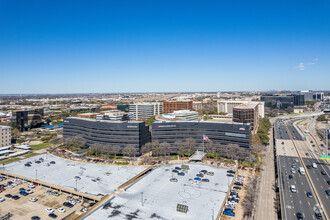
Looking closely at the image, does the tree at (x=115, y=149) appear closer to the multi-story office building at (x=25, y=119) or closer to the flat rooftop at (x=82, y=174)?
the flat rooftop at (x=82, y=174)

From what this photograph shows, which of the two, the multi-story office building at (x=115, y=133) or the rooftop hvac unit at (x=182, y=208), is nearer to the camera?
the rooftop hvac unit at (x=182, y=208)

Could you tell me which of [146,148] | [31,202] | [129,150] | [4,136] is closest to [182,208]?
[31,202]

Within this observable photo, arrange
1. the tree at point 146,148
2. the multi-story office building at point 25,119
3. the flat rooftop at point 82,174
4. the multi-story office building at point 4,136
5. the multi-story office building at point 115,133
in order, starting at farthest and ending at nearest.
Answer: the multi-story office building at point 25,119
the multi-story office building at point 4,136
the multi-story office building at point 115,133
the tree at point 146,148
the flat rooftop at point 82,174

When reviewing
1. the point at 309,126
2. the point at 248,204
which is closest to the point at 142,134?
the point at 248,204

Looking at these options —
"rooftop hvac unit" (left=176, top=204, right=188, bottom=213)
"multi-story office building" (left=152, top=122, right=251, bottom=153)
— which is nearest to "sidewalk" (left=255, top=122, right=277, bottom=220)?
"multi-story office building" (left=152, top=122, right=251, bottom=153)

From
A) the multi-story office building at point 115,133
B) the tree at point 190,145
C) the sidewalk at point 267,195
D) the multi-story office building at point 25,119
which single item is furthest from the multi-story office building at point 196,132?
the multi-story office building at point 25,119

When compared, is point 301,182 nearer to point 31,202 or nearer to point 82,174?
point 82,174

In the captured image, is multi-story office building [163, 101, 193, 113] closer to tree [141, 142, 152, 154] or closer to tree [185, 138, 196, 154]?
tree [185, 138, 196, 154]
